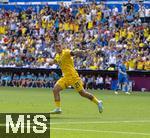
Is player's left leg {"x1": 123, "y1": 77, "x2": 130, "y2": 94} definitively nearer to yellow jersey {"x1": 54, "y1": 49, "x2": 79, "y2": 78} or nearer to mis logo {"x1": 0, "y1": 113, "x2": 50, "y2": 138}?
yellow jersey {"x1": 54, "y1": 49, "x2": 79, "y2": 78}

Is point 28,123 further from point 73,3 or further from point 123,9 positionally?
point 73,3

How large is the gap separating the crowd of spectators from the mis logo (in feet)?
73.3

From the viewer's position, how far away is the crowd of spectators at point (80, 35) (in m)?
43.1

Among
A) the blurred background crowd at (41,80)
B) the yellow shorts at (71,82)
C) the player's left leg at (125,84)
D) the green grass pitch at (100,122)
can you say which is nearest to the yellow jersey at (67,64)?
the yellow shorts at (71,82)

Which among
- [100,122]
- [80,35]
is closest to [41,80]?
[80,35]

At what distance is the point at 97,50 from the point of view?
43.7 meters

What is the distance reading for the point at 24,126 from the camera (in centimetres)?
1628

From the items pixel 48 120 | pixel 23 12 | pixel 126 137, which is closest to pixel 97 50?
pixel 23 12

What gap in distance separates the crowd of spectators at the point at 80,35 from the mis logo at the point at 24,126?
73.3ft

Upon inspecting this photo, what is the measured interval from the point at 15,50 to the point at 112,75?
34.2 feet

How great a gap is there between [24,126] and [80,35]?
3096 cm

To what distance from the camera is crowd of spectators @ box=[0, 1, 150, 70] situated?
43094 millimetres

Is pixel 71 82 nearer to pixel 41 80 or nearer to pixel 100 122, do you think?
pixel 100 122

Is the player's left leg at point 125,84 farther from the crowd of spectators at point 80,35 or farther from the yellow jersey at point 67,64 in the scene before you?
the yellow jersey at point 67,64
